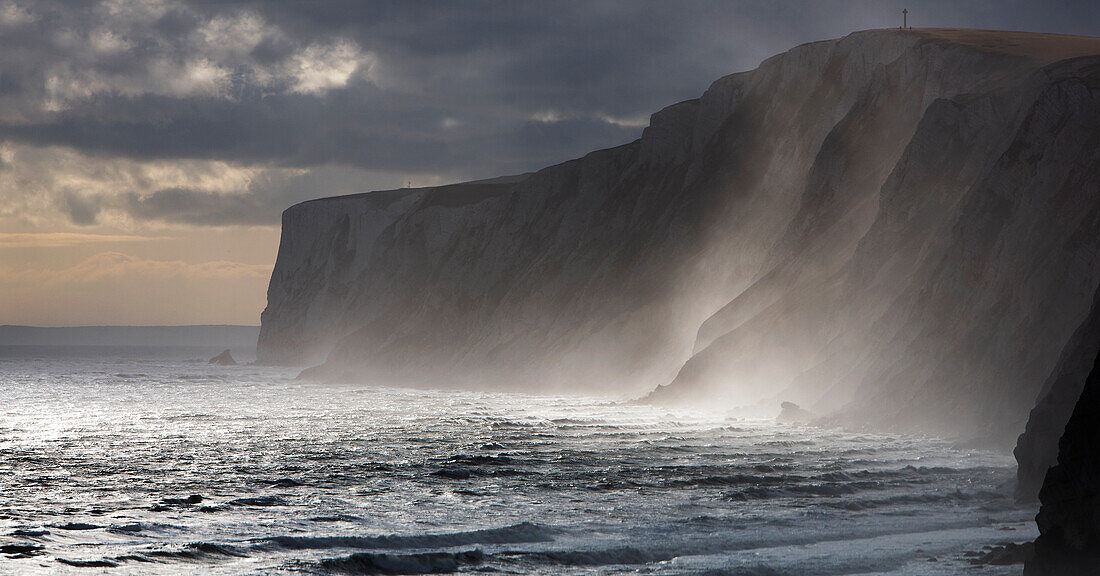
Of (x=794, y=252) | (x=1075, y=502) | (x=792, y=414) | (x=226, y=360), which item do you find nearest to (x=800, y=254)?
(x=794, y=252)

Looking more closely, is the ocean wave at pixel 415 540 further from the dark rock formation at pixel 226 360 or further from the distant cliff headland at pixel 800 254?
the dark rock formation at pixel 226 360

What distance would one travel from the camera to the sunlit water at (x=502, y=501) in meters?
14.9

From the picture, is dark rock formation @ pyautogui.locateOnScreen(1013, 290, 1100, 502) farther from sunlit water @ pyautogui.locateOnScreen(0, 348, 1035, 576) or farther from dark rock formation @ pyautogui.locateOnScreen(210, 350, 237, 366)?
dark rock formation @ pyautogui.locateOnScreen(210, 350, 237, 366)

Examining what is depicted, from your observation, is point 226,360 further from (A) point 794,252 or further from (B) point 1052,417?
(B) point 1052,417

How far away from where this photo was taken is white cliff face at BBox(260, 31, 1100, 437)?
3475cm

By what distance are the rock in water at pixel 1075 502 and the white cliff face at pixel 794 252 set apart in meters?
18.8

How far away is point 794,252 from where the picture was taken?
58.9 meters

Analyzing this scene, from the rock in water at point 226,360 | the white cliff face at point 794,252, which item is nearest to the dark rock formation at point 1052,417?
the white cliff face at point 794,252

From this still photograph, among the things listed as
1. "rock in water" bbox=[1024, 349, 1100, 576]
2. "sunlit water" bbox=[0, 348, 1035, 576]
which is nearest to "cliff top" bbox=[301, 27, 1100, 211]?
"sunlit water" bbox=[0, 348, 1035, 576]

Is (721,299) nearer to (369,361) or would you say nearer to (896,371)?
(896,371)

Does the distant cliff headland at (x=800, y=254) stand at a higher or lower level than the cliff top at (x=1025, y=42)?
lower

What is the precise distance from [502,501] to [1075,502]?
11.6 m

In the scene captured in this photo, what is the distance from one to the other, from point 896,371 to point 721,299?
92.0 feet

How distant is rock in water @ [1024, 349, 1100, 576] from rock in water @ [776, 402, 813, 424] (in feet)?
87.6
